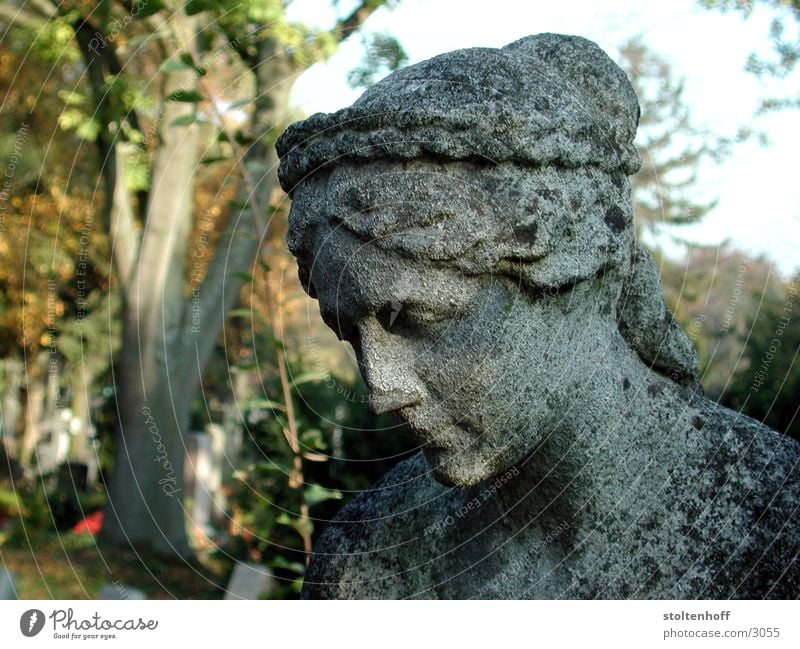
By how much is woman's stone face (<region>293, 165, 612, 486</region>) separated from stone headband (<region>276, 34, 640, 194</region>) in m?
0.13

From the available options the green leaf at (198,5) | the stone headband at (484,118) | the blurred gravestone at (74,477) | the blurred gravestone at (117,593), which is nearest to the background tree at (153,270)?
the blurred gravestone at (74,477)

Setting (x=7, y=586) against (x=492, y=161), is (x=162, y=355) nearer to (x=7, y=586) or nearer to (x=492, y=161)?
(x=7, y=586)

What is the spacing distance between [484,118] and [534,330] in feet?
1.57

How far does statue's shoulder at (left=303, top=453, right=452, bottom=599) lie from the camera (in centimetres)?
247

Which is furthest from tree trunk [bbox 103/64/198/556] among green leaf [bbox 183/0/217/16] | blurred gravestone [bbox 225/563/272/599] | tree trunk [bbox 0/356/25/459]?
tree trunk [bbox 0/356/25/459]

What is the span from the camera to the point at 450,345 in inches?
80.6

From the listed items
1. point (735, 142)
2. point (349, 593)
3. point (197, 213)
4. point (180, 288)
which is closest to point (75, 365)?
point (197, 213)

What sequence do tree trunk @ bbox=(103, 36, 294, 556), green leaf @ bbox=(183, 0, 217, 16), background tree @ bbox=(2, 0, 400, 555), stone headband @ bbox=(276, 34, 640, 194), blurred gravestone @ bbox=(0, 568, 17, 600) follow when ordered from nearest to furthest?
stone headband @ bbox=(276, 34, 640, 194)
green leaf @ bbox=(183, 0, 217, 16)
blurred gravestone @ bbox=(0, 568, 17, 600)
background tree @ bbox=(2, 0, 400, 555)
tree trunk @ bbox=(103, 36, 294, 556)

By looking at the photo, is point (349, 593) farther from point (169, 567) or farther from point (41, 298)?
point (41, 298)
